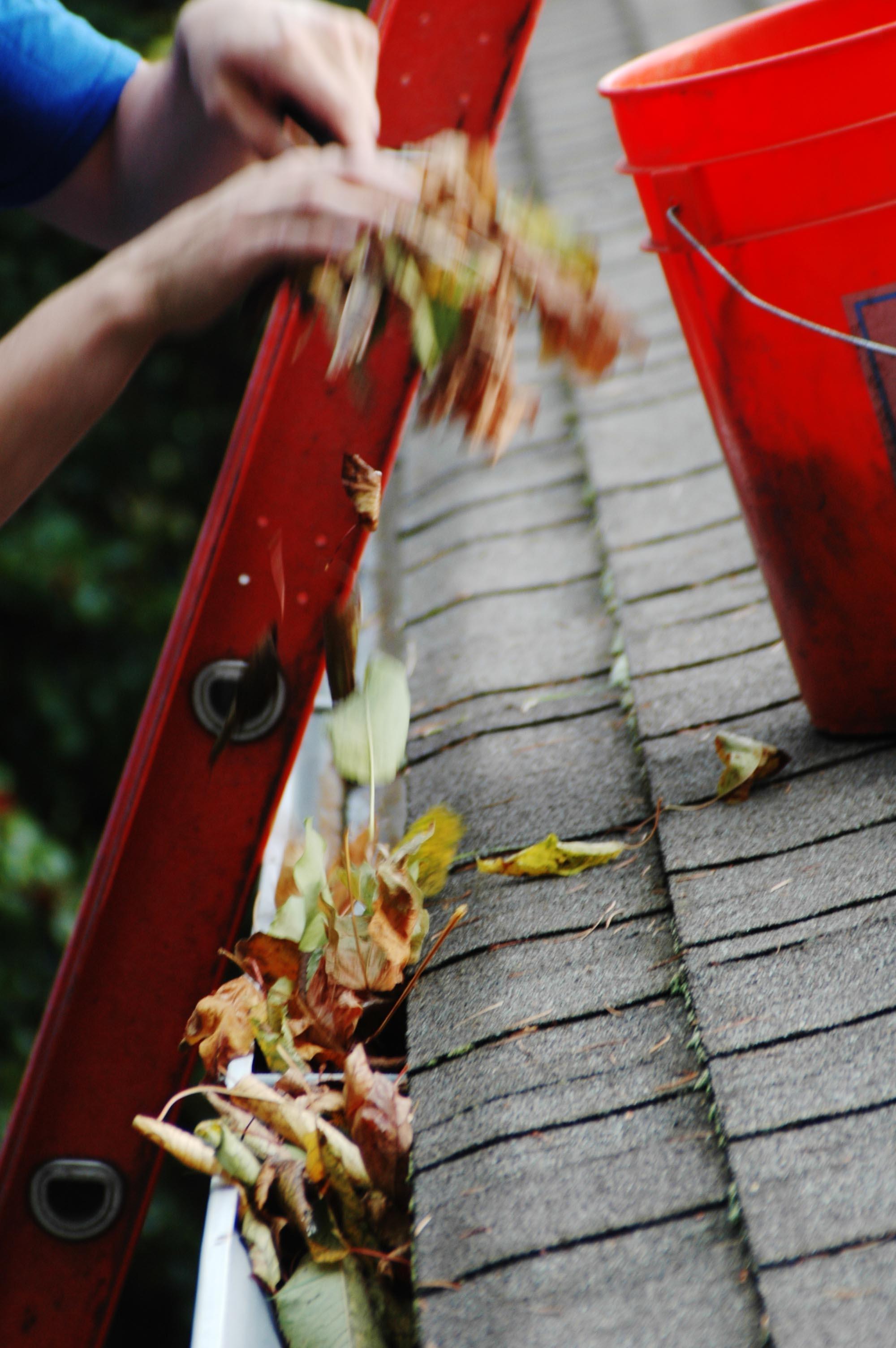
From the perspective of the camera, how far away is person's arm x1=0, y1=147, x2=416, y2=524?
875 mm

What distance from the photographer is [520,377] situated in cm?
241

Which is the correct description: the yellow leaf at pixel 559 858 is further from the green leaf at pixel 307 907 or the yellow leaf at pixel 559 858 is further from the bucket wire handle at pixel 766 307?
the bucket wire handle at pixel 766 307

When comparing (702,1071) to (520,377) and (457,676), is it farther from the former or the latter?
(520,377)

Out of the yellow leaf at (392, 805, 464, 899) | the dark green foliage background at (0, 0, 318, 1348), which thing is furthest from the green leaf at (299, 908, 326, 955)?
the dark green foliage background at (0, 0, 318, 1348)

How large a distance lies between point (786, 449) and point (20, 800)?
147 inches

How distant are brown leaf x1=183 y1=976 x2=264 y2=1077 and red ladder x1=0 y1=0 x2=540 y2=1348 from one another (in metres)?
0.16

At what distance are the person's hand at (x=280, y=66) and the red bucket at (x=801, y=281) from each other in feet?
0.96

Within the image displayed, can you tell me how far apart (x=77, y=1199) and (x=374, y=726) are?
2.18 feet

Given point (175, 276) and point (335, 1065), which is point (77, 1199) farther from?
point (175, 276)

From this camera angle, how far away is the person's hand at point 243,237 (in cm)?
87

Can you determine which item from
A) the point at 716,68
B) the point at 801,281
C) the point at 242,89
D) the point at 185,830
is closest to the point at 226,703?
the point at 185,830

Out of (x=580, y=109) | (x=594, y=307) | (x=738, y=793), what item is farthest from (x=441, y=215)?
(x=580, y=109)

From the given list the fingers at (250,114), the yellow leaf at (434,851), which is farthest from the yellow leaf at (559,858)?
the fingers at (250,114)

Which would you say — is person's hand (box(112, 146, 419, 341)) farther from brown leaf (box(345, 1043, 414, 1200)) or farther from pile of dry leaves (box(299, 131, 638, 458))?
brown leaf (box(345, 1043, 414, 1200))
